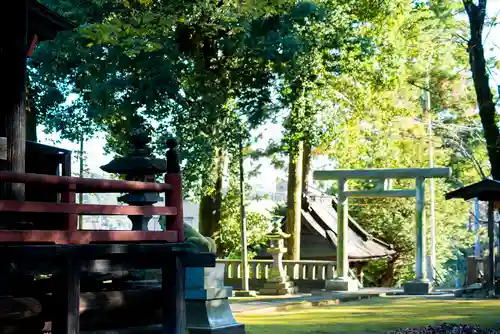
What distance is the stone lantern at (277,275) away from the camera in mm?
25016

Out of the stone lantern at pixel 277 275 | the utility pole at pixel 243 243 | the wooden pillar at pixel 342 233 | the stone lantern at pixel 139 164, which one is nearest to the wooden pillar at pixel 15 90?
the stone lantern at pixel 139 164

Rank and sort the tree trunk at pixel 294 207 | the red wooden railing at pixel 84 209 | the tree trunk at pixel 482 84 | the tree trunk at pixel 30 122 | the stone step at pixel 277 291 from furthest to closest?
the tree trunk at pixel 294 207 < the stone step at pixel 277 291 < the tree trunk at pixel 482 84 < the tree trunk at pixel 30 122 < the red wooden railing at pixel 84 209

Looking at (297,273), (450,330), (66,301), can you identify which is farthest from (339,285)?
(66,301)

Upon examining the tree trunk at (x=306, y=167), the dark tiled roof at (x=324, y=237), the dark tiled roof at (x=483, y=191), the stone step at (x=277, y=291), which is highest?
the tree trunk at (x=306, y=167)

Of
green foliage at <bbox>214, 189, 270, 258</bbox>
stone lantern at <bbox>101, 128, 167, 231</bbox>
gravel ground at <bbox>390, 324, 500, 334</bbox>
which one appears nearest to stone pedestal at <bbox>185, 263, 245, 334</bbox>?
stone lantern at <bbox>101, 128, 167, 231</bbox>

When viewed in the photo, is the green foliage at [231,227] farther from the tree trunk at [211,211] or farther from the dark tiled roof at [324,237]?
the dark tiled roof at [324,237]

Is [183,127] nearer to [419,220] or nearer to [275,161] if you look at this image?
[419,220]

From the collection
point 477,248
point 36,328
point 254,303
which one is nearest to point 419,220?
point 254,303

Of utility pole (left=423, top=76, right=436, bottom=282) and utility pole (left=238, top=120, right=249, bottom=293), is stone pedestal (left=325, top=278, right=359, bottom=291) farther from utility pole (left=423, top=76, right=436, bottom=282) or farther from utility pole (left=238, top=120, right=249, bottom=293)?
utility pole (left=423, top=76, right=436, bottom=282)

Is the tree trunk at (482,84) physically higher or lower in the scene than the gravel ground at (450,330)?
higher

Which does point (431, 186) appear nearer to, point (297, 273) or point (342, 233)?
point (297, 273)

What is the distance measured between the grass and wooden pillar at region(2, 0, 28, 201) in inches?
233

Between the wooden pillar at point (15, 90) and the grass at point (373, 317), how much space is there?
19.4 feet

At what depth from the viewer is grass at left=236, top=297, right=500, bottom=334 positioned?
14.9 metres
